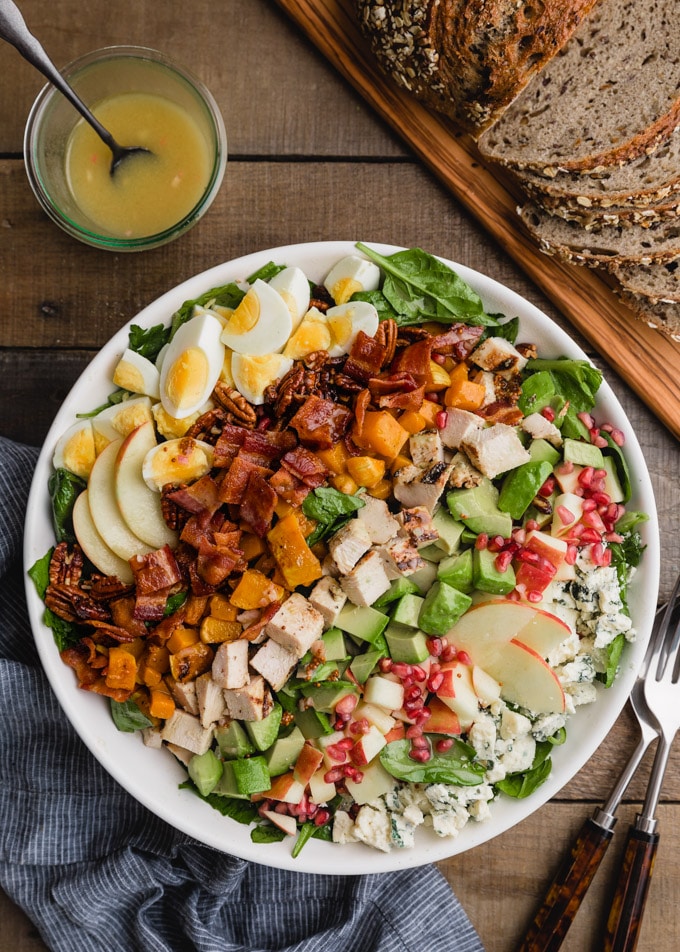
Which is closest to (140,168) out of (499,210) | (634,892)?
(499,210)

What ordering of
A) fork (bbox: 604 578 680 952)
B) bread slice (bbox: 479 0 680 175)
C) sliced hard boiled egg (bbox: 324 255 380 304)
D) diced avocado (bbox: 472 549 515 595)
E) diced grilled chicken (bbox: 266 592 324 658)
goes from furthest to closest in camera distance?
fork (bbox: 604 578 680 952)
bread slice (bbox: 479 0 680 175)
sliced hard boiled egg (bbox: 324 255 380 304)
diced avocado (bbox: 472 549 515 595)
diced grilled chicken (bbox: 266 592 324 658)

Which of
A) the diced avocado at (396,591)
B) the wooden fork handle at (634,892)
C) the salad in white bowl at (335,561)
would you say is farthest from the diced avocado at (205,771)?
the wooden fork handle at (634,892)

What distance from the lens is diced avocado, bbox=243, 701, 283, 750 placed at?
236 cm

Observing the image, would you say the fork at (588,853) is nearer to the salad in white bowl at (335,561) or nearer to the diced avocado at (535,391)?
the salad in white bowl at (335,561)

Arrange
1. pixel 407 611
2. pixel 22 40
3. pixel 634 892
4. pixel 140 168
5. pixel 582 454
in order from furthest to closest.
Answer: pixel 634 892 → pixel 140 168 → pixel 582 454 → pixel 407 611 → pixel 22 40

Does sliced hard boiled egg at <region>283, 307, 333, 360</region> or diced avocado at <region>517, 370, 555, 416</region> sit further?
diced avocado at <region>517, 370, 555, 416</region>

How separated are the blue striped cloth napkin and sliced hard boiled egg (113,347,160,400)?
0.53 metres

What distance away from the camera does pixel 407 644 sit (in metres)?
2.37

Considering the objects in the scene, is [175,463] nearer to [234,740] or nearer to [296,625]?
[296,625]

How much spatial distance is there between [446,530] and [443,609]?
24 centimetres

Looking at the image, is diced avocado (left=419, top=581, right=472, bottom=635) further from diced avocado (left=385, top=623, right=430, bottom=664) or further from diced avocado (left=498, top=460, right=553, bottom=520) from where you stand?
diced avocado (left=498, top=460, right=553, bottom=520)

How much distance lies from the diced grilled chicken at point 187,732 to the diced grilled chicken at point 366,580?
1.91 ft

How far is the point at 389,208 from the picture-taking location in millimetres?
2920

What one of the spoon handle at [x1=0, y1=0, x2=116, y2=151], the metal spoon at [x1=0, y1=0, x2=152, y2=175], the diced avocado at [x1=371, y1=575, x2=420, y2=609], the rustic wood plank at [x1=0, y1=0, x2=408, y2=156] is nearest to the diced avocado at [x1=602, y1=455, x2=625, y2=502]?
the diced avocado at [x1=371, y1=575, x2=420, y2=609]
